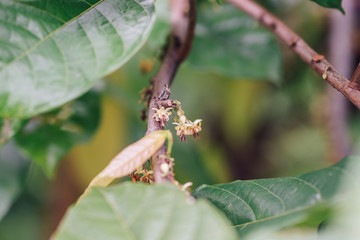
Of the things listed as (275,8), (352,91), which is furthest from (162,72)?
(275,8)

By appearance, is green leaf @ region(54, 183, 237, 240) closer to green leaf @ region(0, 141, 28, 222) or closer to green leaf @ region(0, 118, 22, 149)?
green leaf @ region(0, 118, 22, 149)

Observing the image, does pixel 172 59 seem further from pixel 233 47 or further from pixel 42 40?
pixel 233 47

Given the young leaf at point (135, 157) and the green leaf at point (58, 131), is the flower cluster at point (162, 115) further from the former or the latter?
the green leaf at point (58, 131)

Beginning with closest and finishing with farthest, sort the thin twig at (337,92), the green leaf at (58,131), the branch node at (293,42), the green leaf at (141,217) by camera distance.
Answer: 1. the green leaf at (141,217)
2. the branch node at (293,42)
3. the green leaf at (58,131)
4. the thin twig at (337,92)

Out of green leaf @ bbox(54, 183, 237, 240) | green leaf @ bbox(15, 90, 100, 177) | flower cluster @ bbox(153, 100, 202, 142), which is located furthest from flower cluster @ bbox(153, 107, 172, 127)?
green leaf @ bbox(15, 90, 100, 177)

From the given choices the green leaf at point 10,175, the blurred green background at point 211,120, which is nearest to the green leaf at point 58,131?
the blurred green background at point 211,120

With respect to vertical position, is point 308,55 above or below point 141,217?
above

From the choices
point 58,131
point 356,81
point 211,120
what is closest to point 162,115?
point 356,81
